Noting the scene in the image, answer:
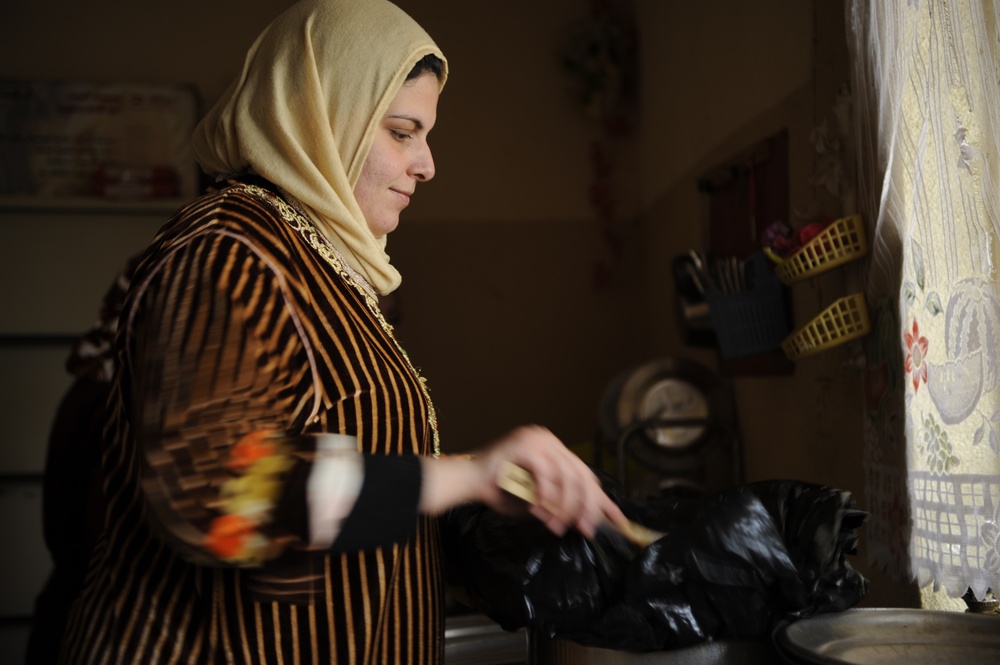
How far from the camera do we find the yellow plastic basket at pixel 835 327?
151cm

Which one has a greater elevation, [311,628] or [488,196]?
[488,196]

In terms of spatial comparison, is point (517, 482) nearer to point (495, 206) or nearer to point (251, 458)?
point (251, 458)

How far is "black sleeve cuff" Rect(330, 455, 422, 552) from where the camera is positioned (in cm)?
89

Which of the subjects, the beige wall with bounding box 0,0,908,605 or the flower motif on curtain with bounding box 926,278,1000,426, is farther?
the beige wall with bounding box 0,0,908,605

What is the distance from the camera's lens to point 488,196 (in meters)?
3.86

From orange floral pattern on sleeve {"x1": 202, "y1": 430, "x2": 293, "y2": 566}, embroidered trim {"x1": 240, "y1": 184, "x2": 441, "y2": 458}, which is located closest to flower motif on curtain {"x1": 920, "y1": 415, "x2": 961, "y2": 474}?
embroidered trim {"x1": 240, "y1": 184, "x2": 441, "y2": 458}

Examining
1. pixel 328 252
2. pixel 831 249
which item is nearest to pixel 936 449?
pixel 831 249

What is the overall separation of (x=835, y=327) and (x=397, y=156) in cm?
80

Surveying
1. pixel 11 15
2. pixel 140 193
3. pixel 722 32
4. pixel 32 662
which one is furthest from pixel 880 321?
pixel 11 15

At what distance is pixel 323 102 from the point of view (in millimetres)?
1121

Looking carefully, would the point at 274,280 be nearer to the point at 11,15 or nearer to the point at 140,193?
the point at 140,193

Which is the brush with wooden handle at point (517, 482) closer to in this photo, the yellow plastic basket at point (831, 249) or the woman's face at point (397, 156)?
the woman's face at point (397, 156)

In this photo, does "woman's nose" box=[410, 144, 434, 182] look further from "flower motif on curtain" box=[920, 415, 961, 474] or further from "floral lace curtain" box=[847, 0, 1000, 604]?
"flower motif on curtain" box=[920, 415, 961, 474]

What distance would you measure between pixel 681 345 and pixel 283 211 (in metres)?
2.31
